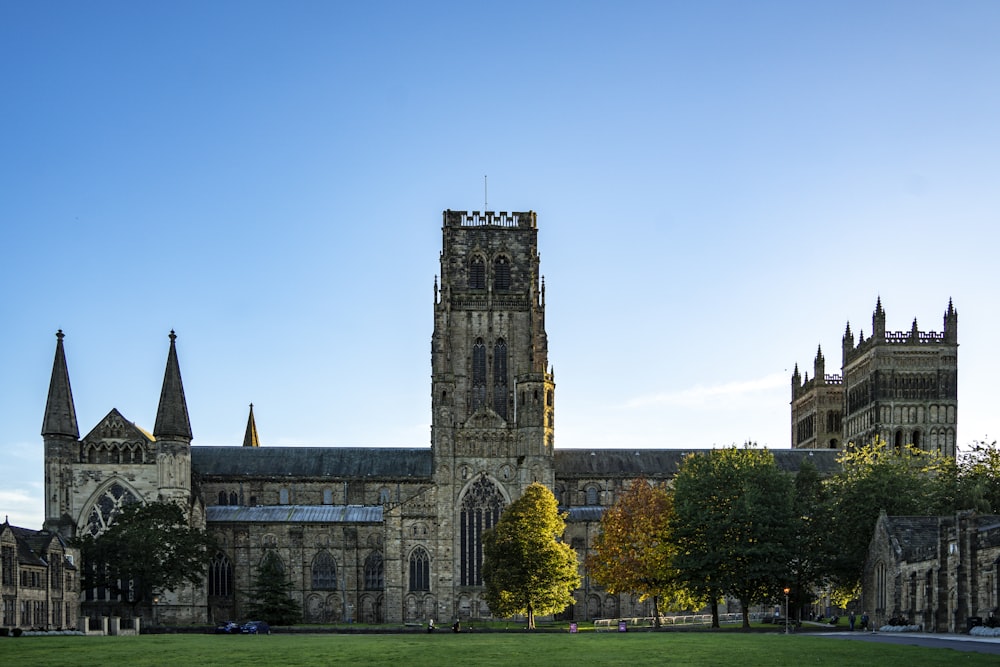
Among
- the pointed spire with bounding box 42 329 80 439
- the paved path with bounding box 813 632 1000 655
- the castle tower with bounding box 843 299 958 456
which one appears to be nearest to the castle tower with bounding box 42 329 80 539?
the pointed spire with bounding box 42 329 80 439

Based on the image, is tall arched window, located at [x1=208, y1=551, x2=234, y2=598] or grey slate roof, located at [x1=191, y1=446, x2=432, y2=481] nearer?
tall arched window, located at [x1=208, y1=551, x2=234, y2=598]

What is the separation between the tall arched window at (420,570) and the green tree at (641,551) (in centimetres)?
2691

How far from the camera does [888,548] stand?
75.2 meters

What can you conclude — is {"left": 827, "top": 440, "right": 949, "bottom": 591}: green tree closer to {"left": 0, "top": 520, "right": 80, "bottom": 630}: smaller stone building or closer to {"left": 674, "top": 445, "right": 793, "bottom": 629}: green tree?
{"left": 674, "top": 445, "right": 793, "bottom": 629}: green tree

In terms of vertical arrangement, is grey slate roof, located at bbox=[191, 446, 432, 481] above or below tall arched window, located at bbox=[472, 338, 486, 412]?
below

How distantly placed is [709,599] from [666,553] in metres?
4.25

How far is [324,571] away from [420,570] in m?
8.82

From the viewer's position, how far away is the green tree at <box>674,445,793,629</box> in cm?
7844

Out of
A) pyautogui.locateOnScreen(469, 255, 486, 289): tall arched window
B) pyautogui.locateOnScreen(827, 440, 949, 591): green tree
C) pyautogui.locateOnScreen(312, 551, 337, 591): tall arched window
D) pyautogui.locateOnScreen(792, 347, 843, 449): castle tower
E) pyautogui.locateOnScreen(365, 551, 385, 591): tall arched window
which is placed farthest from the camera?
pyautogui.locateOnScreen(792, 347, 843, 449): castle tower

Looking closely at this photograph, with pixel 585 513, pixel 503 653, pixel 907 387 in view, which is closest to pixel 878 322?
pixel 907 387

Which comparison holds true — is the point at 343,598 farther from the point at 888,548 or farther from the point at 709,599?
the point at 888,548

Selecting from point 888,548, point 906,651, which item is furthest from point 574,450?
point 906,651

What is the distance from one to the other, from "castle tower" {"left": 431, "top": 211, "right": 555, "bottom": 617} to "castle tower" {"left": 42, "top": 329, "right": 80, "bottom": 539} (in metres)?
31.4

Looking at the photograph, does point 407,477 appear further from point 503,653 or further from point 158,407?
point 503,653
